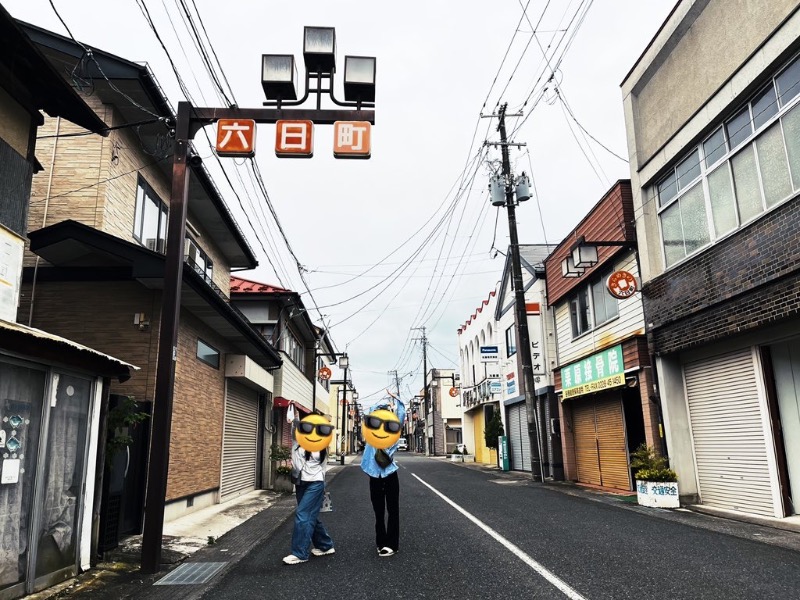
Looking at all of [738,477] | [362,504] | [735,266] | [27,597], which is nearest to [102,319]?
[27,597]

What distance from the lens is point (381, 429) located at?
7.37 m

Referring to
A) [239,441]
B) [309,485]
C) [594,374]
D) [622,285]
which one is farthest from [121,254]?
[594,374]

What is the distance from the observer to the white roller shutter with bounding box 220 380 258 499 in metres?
15.2

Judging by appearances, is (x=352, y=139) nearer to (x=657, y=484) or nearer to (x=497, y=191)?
(x=657, y=484)

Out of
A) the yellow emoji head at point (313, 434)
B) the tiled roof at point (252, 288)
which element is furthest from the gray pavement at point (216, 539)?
the tiled roof at point (252, 288)

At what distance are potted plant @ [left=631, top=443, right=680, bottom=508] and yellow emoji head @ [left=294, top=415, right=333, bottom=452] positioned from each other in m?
7.91

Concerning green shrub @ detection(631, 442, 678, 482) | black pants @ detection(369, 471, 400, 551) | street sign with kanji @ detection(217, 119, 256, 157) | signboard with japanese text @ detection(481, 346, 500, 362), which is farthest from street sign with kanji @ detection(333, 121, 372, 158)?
signboard with japanese text @ detection(481, 346, 500, 362)

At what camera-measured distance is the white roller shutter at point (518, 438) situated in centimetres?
2602

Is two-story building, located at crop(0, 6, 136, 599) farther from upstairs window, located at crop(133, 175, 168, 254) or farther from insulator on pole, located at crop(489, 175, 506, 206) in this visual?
insulator on pole, located at crop(489, 175, 506, 206)

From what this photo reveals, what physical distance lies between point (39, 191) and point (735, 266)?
41.2 ft

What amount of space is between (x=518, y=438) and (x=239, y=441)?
14713mm

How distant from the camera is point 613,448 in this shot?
1659 centimetres

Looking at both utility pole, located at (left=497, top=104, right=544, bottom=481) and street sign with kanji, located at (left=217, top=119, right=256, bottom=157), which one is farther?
utility pole, located at (left=497, top=104, right=544, bottom=481)

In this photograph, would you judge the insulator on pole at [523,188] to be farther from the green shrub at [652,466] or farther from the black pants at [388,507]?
the black pants at [388,507]
